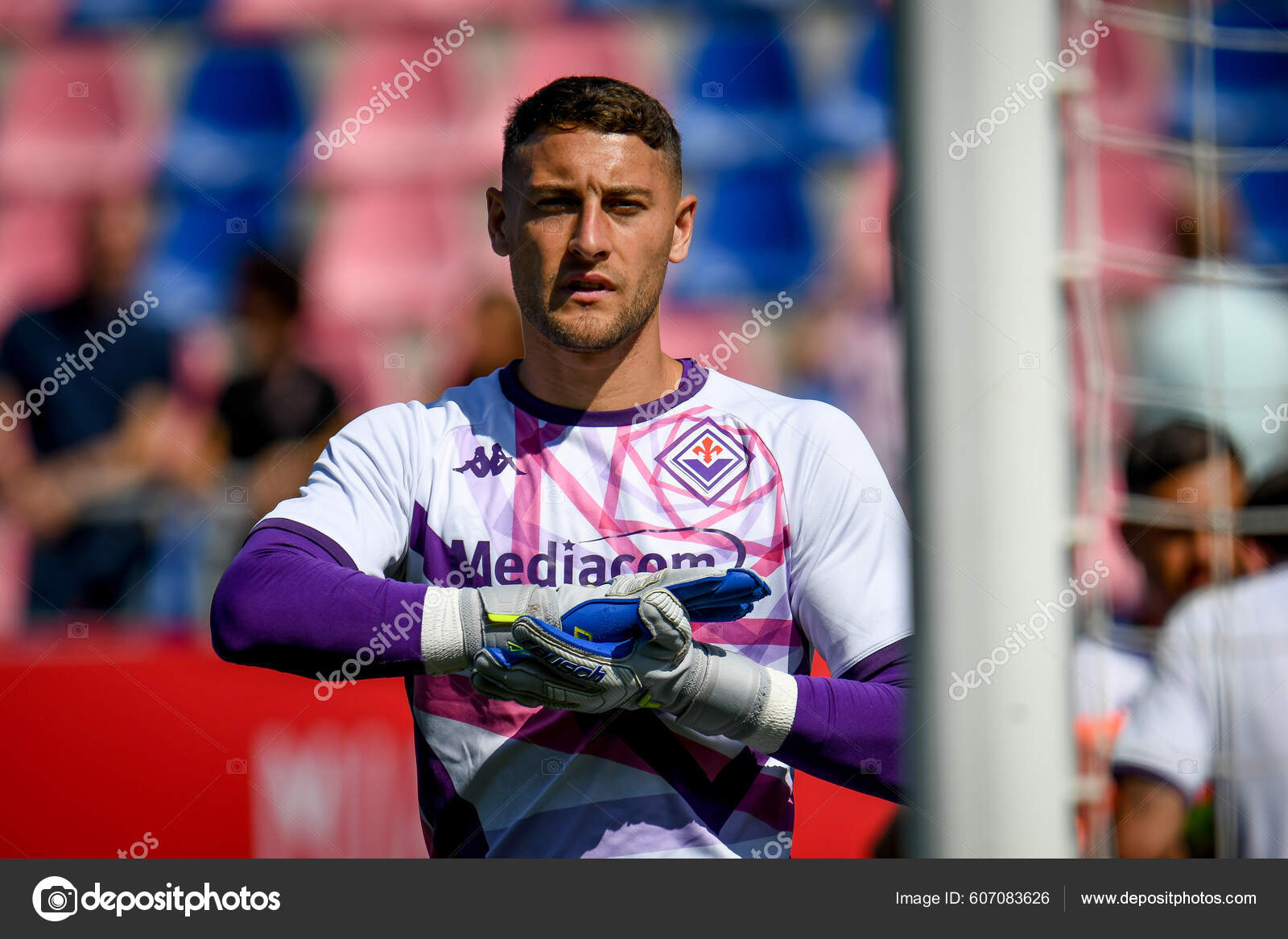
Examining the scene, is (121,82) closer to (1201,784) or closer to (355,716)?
(355,716)

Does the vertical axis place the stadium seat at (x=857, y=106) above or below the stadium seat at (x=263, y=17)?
below

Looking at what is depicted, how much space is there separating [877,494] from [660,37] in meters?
4.36

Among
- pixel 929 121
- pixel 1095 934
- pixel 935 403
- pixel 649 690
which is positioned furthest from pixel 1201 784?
pixel 929 121

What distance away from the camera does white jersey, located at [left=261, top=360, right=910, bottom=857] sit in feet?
7.23

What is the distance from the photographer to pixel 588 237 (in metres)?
2.35

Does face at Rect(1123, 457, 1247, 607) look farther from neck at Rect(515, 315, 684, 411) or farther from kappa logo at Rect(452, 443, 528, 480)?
kappa logo at Rect(452, 443, 528, 480)

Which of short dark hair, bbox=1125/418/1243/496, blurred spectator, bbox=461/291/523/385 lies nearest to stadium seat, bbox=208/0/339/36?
blurred spectator, bbox=461/291/523/385

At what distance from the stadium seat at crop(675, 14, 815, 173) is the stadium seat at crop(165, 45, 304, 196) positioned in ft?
6.08

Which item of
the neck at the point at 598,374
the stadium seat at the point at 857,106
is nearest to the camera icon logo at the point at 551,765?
the neck at the point at 598,374

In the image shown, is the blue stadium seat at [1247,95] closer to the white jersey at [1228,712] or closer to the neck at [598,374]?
the white jersey at [1228,712]

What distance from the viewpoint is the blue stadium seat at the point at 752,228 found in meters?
5.86

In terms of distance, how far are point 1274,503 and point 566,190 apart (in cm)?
160

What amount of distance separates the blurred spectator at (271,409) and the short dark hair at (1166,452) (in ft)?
7.29

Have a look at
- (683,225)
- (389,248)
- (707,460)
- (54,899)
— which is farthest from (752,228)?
(54,899)
